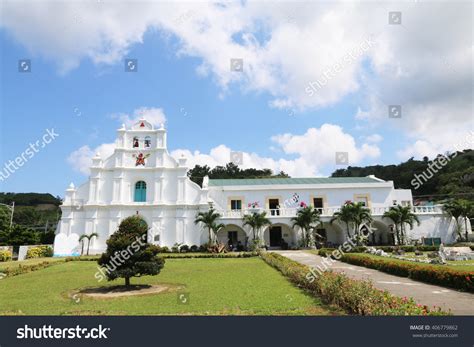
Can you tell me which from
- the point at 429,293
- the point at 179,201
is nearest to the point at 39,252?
the point at 179,201

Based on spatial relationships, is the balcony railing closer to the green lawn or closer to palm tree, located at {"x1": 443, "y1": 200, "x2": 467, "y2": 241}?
palm tree, located at {"x1": 443, "y1": 200, "x2": 467, "y2": 241}

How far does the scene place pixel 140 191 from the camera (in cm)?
3259

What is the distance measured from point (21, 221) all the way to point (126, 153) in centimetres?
4992

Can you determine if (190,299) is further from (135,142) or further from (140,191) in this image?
(135,142)

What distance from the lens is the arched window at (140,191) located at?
32.4 m

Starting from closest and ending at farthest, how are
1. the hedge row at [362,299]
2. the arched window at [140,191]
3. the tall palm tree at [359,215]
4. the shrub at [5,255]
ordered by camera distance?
the hedge row at [362,299] → the shrub at [5,255] → the tall palm tree at [359,215] → the arched window at [140,191]

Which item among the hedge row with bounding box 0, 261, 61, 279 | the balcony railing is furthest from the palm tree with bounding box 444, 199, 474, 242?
the hedge row with bounding box 0, 261, 61, 279

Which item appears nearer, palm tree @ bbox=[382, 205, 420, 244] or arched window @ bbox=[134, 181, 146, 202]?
palm tree @ bbox=[382, 205, 420, 244]

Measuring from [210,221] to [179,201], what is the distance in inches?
167

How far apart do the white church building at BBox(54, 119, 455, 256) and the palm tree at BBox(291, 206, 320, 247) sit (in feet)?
4.11

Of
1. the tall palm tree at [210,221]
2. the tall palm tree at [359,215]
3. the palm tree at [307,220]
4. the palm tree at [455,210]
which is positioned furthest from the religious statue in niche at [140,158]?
the palm tree at [455,210]

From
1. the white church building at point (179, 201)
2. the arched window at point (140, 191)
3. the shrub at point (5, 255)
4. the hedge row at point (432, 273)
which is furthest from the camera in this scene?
the arched window at point (140, 191)

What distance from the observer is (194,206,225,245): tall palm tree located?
29047mm

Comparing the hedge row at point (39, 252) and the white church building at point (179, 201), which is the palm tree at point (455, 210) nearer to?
the white church building at point (179, 201)
